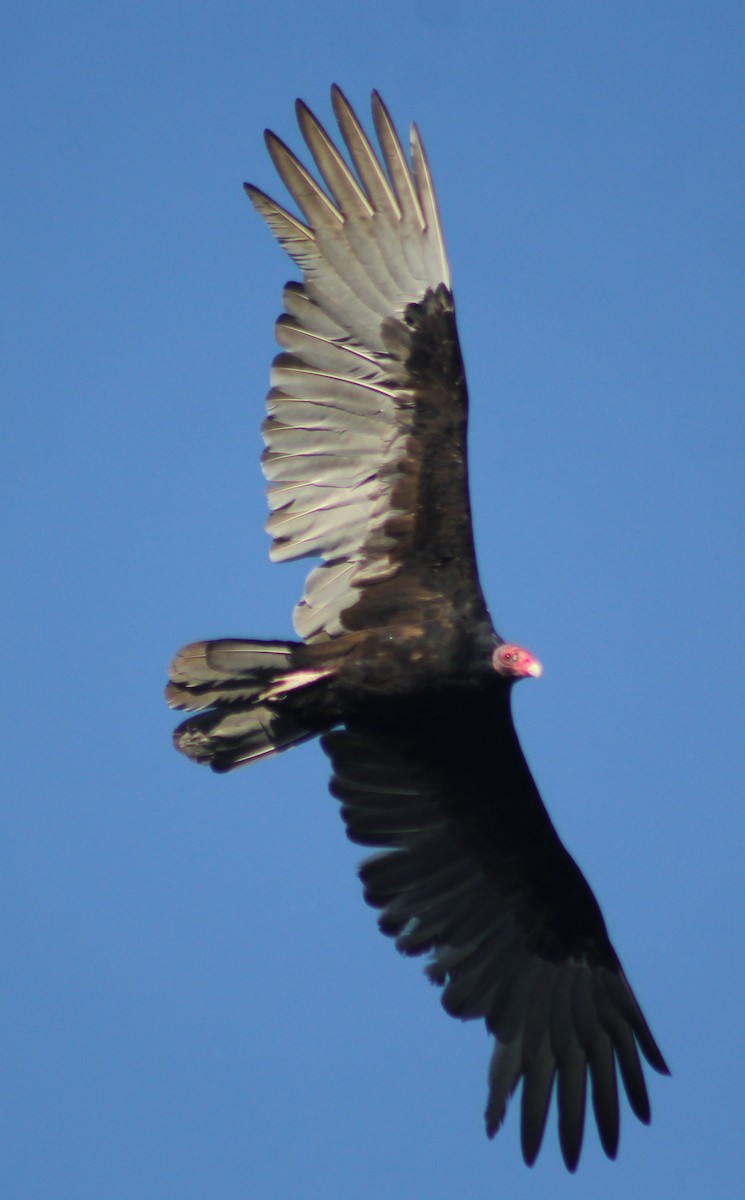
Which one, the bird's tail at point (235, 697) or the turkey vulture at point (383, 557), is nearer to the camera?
the turkey vulture at point (383, 557)

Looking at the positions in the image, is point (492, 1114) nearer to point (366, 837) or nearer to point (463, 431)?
point (366, 837)

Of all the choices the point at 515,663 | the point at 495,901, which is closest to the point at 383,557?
the point at 515,663

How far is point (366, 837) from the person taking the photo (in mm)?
6426

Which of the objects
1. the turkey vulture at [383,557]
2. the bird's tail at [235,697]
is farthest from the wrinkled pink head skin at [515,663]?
the bird's tail at [235,697]

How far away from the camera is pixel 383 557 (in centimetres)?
588

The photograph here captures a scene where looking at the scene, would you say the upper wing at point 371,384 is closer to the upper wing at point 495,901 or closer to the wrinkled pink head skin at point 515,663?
the wrinkled pink head skin at point 515,663

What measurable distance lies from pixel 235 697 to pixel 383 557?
0.79m

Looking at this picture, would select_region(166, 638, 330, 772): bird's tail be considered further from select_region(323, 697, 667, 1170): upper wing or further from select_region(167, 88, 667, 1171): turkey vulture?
select_region(323, 697, 667, 1170): upper wing

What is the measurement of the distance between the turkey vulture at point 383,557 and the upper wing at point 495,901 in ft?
0.04

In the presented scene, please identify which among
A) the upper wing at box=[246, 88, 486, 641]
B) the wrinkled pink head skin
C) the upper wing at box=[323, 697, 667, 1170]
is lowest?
the upper wing at box=[323, 697, 667, 1170]

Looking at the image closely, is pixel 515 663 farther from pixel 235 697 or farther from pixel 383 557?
pixel 235 697

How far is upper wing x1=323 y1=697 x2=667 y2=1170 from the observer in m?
6.09

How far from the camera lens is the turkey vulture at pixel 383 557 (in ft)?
18.8

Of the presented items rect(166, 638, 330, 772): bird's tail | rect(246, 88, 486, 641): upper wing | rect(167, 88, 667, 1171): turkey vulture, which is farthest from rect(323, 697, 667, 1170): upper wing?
rect(246, 88, 486, 641): upper wing
